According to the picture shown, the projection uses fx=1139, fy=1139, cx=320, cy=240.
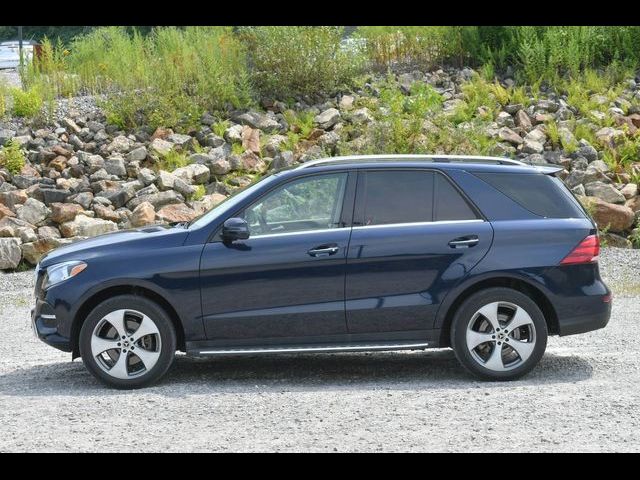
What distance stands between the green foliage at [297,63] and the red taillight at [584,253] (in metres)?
10.5

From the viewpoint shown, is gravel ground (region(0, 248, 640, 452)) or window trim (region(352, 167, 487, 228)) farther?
window trim (region(352, 167, 487, 228))

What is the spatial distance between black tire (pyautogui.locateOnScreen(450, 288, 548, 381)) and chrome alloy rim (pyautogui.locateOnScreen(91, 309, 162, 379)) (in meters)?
2.20

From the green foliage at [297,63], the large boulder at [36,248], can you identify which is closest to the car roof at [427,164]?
the large boulder at [36,248]

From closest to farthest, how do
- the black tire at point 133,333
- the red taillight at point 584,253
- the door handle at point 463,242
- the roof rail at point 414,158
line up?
the black tire at point 133,333 → the door handle at point 463,242 → the red taillight at point 584,253 → the roof rail at point 414,158

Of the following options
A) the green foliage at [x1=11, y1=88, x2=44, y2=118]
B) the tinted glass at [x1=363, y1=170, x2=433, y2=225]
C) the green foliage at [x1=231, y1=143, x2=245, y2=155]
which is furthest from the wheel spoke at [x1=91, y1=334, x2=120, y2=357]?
the green foliage at [x1=11, y1=88, x2=44, y2=118]

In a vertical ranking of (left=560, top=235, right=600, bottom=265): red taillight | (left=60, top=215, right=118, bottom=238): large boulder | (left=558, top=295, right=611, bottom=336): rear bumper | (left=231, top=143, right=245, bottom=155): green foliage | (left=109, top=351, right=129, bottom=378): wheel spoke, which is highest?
(left=231, top=143, right=245, bottom=155): green foliage

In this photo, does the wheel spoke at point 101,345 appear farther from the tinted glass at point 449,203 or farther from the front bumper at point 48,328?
the tinted glass at point 449,203

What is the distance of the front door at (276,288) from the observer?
8.27 m

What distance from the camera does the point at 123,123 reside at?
58.9ft

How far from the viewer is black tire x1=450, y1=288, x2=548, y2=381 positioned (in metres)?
8.28

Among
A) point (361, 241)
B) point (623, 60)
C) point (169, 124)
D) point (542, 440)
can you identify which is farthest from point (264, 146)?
point (542, 440)

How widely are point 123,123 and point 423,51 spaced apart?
567 cm

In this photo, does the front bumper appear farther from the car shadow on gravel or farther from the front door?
the front door

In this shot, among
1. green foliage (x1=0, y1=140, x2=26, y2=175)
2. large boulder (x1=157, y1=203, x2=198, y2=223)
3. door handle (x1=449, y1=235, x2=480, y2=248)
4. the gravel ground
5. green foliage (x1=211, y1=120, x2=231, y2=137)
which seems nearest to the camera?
the gravel ground
